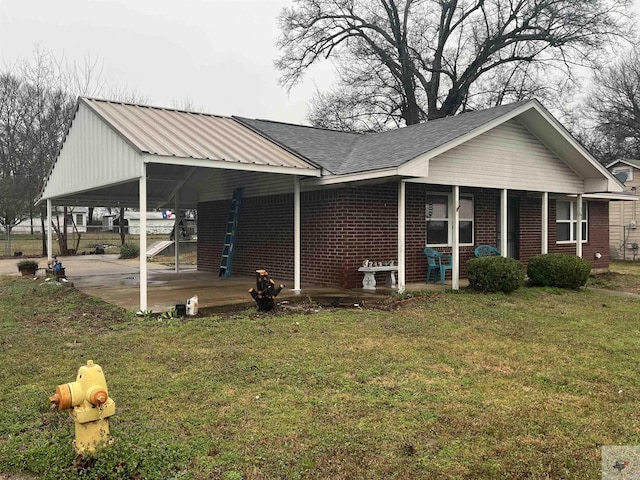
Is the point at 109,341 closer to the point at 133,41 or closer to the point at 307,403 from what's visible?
the point at 307,403

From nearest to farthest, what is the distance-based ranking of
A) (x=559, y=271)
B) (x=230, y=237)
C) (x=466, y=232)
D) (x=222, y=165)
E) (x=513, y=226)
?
(x=222, y=165), (x=559, y=271), (x=466, y=232), (x=230, y=237), (x=513, y=226)

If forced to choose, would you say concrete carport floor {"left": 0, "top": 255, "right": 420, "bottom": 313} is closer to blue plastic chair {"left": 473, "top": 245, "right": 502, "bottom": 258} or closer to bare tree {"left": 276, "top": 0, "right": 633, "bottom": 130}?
blue plastic chair {"left": 473, "top": 245, "right": 502, "bottom": 258}

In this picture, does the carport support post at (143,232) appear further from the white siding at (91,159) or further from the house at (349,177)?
the white siding at (91,159)

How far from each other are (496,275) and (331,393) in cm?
661

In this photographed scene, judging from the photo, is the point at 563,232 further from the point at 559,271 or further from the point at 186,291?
the point at 186,291

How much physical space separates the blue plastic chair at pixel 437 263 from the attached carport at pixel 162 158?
124 inches

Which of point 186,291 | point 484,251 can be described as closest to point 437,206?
point 484,251

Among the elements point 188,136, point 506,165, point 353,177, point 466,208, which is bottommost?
point 466,208

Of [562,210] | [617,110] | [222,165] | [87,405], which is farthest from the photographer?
[617,110]

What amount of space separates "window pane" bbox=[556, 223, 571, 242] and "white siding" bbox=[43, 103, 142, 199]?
12.4m

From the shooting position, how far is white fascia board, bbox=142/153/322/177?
827cm

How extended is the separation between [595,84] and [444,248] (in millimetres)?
36104

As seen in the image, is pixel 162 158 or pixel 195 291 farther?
pixel 195 291

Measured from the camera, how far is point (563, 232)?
1600cm
